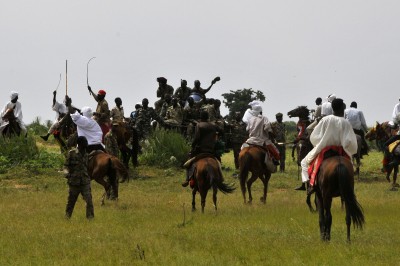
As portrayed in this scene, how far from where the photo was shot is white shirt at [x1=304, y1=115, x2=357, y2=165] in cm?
1366

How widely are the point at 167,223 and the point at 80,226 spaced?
64.0 inches

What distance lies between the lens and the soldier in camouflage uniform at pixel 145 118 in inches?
1174

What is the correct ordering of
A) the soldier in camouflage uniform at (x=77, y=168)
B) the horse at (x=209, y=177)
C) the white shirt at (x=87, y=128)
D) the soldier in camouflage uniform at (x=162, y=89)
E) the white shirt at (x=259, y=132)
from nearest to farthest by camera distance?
the soldier in camouflage uniform at (x=77, y=168) < the horse at (x=209, y=177) < the white shirt at (x=87, y=128) < the white shirt at (x=259, y=132) < the soldier in camouflage uniform at (x=162, y=89)

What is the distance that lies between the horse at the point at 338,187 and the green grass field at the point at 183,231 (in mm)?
361

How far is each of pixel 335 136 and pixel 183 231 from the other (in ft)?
10.0

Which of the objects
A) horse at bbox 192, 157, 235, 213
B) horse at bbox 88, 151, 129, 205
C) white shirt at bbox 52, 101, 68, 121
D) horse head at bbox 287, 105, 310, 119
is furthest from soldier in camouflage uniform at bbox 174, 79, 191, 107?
horse at bbox 192, 157, 235, 213

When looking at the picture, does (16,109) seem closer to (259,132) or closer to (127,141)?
(127,141)

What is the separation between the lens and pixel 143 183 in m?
25.4

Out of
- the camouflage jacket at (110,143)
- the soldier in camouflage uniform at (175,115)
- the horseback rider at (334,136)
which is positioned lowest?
the camouflage jacket at (110,143)

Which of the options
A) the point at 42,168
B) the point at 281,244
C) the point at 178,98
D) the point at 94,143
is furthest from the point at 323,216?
the point at 178,98

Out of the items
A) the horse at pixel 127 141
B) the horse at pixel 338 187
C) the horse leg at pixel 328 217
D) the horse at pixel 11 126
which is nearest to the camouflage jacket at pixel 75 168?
the horse at pixel 338 187

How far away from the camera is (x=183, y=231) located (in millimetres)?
14742

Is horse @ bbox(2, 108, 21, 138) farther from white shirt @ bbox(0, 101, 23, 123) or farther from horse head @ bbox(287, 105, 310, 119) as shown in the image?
horse head @ bbox(287, 105, 310, 119)

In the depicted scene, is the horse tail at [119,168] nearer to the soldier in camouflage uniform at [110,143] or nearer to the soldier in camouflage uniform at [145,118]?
the soldier in camouflage uniform at [110,143]
